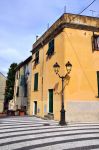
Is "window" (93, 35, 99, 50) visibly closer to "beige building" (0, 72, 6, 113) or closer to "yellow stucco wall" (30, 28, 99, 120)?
"yellow stucco wall" (30, 28, 99, 120)

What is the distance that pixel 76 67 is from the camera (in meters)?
16.9

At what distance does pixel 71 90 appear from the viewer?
1639cm

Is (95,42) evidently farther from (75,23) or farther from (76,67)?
(76,67)

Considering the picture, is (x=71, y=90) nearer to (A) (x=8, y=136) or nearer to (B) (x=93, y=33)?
(B) (x=93, y=33)

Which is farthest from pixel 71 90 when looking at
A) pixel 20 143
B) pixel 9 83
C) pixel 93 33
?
pixel 9 83

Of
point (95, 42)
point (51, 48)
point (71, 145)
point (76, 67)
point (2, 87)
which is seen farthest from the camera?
point (2, 87)

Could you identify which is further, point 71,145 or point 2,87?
point 2,87

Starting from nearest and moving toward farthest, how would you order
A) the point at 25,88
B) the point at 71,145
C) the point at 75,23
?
1. the point at 71,145
2. the point at 75,23
3. the point at 25,88

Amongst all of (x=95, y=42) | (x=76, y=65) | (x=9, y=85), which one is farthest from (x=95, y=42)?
(x=9, y=85)

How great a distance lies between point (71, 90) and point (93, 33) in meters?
4.64

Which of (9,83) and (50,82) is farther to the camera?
(9,83)

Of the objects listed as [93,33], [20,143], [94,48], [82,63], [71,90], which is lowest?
[20,143]

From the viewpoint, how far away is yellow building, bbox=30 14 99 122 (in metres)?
16.4

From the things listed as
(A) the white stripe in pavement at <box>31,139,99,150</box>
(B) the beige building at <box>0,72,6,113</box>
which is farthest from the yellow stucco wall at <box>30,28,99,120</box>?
(B) the beige building at <box>0,72,6,113</box>
